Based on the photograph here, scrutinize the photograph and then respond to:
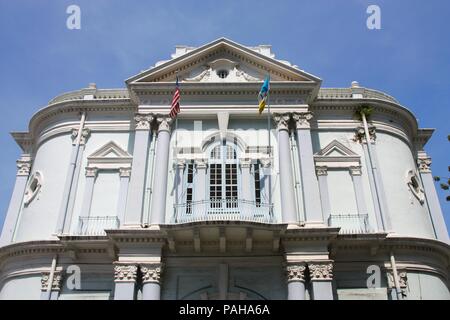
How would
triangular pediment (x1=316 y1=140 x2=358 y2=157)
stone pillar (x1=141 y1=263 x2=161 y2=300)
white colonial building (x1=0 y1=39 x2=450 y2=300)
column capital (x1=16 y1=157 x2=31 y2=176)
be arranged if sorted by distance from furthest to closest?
1. column capital (x1=16 y1=157 x2=31 y2=176)
2. triangular pediment (x1=316 y1=140 x2=358 y2=157)
3. white colonial building (x1=0 y1=39 x2=450 y2=300)
4. stone pillar (x1=141 y1=263 x2=161 y2=300)

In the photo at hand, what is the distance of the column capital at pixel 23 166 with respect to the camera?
22286mm

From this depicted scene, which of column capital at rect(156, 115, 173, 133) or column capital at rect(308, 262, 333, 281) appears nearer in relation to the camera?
column capital at rect(308, 262, 333, 281)

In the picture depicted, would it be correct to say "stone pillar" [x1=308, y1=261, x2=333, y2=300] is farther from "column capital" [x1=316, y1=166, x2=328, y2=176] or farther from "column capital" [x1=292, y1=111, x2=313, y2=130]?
"column capital" [x1=292, y1=111, x2=313, y2=130]

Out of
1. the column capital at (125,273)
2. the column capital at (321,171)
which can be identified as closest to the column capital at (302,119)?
Result: the column capital at (321,171)

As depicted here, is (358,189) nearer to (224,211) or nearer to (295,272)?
(295,272)

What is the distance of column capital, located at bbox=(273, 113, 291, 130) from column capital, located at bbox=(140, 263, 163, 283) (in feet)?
28.4

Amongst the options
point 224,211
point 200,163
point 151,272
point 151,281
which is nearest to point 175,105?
point 200,163

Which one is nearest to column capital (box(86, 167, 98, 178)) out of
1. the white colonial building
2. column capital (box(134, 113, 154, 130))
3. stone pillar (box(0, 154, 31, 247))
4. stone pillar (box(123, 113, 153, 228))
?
the white colonial building

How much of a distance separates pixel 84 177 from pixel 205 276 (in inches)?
311

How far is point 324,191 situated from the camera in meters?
19.9

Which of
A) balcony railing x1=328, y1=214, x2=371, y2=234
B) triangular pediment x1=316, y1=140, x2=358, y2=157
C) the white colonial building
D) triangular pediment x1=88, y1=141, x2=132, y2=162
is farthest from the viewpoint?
triangular pediment x1=316, y1=140, x2=358, y2=157

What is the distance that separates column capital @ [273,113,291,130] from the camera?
2036 centimetres

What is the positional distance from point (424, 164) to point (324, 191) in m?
6.69

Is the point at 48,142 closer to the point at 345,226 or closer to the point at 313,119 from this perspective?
the point at 313,119
